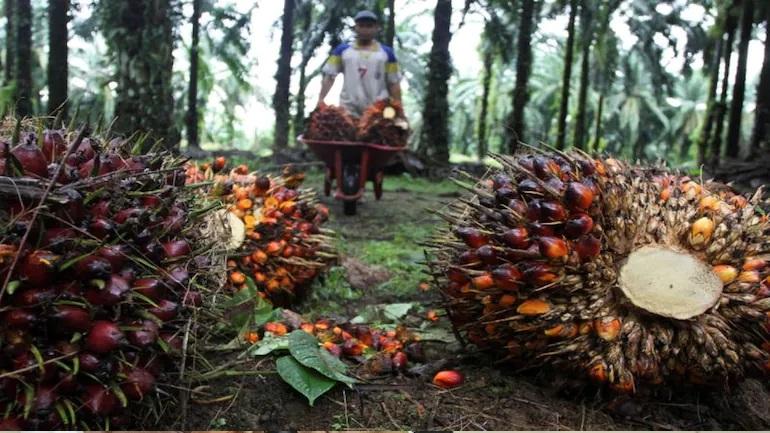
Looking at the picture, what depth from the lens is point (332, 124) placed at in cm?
765

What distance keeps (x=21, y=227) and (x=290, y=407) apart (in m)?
0.97

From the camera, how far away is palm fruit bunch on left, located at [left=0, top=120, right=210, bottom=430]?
1.57 meters

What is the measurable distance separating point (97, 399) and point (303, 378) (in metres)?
0.74

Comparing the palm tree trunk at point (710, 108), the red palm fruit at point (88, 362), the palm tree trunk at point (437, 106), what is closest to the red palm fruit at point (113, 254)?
the red palm fruit at point (88, 362)

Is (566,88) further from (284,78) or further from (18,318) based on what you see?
(18,318)

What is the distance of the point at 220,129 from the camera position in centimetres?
4975

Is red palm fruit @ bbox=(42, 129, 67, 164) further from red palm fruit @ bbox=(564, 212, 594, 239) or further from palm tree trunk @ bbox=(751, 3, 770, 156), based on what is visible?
palm tree trunk @ bbox=(751, 3, 770, 156)

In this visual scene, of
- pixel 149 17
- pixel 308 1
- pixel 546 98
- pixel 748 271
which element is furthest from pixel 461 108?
pixel 748 271

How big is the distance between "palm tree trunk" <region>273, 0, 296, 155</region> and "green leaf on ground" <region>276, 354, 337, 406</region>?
13264mm

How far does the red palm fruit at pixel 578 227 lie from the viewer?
7.36ft

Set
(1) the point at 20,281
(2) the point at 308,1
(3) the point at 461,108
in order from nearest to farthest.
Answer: (1) the point at 20,281, (2) the point at 308,1, (3) the point at 461,108

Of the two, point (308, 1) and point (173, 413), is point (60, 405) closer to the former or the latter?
point (173, 413)

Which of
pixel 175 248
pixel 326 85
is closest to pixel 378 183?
pixel 326 85

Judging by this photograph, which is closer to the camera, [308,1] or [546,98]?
[308,1]
